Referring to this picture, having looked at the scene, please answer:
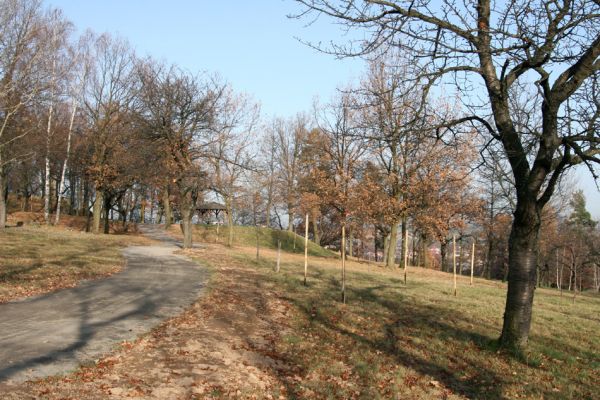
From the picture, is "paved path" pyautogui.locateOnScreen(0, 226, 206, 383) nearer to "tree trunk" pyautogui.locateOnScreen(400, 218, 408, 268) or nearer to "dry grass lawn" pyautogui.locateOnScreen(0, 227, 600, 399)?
"dry grass lawn" pyautogui.locateOnScreen(0, 227, 600, 399)

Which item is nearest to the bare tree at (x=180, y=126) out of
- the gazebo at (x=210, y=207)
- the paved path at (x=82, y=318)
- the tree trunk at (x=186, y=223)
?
the tree trunk at (x=186, y=223)

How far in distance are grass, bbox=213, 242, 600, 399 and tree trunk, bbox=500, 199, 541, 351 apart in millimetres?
458

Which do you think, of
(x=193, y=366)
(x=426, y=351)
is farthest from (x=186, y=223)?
(x=193, y=366)

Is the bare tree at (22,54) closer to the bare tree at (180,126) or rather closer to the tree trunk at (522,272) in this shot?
the bare tree at (180,126)

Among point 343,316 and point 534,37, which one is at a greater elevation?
point 534,37

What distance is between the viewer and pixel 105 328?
26.4 ft

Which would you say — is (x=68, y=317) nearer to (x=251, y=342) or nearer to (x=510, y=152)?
(x=251, y=342)

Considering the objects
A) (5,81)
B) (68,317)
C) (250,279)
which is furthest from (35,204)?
(68,317)

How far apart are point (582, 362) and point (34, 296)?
36.0ft

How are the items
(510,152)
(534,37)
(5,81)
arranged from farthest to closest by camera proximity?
(5,81), (510,152), (534,37)

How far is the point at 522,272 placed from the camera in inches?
311

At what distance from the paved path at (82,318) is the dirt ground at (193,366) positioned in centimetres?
36

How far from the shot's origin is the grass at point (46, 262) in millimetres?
11312

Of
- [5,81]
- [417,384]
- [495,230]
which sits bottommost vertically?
[417,384]
